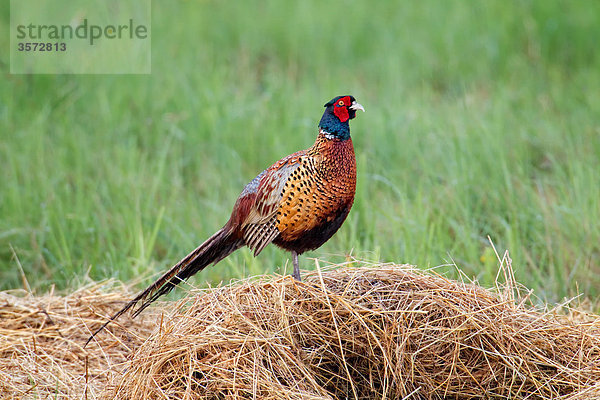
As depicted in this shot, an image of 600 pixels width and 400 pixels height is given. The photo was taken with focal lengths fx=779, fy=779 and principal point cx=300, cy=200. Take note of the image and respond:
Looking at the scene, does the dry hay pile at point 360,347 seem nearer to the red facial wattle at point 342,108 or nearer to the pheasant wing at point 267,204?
the pheasant wing at point 267,204

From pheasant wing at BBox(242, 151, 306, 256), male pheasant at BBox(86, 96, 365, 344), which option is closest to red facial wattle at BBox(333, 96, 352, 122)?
male pheasant at BBox(86, 96, 365, 344)

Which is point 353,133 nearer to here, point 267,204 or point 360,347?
point 267,204

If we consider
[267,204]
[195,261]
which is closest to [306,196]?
[267,204]

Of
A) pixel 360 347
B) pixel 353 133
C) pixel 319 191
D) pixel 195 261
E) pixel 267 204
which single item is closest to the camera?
pixel 360 347

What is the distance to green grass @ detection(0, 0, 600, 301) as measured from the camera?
4910 millimetres

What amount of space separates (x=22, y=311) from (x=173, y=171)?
96.3 inches

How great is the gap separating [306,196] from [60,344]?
1477 mm

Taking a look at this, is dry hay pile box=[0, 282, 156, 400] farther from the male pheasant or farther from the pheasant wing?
the pheasant wing

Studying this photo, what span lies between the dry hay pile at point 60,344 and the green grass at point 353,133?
345 mm

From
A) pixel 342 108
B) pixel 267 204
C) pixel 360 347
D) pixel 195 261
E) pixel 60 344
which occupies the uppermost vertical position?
pixel 342 108

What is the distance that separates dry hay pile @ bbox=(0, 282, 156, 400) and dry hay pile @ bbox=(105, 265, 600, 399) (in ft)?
1.46

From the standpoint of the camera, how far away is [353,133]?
6.66 metres

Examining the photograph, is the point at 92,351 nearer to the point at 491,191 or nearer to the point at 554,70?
the point at 491,191

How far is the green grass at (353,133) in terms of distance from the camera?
4.91 m
